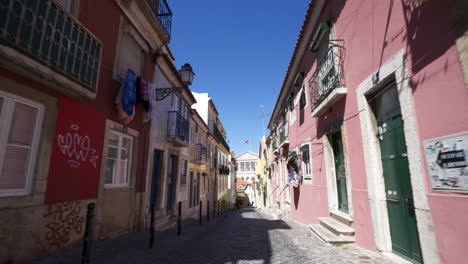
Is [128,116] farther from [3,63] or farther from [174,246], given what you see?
[174,246]

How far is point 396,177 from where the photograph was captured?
388cm

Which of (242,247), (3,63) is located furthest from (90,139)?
(242,247)

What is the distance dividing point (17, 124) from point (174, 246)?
3787 mm

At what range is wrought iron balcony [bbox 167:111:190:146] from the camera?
9.52 meters

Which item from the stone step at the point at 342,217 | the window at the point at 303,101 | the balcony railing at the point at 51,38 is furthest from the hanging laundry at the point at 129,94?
the window at the point at 303,101

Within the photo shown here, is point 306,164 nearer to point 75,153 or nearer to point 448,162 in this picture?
point 448,162

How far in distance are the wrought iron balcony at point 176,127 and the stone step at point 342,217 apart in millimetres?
6589

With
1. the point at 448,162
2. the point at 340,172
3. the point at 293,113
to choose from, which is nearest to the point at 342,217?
the point at 340,172

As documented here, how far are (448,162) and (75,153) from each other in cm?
605

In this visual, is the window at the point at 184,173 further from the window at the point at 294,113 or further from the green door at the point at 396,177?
the green door at the point at 396,177

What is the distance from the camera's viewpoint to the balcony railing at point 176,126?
9526 mm

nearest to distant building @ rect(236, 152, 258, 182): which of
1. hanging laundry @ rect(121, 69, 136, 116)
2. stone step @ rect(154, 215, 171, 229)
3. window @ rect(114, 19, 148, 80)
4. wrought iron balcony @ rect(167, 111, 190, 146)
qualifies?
wrought iron balcony @ rect(167, 111, 190, 146)

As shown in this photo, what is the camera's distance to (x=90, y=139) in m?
4.86

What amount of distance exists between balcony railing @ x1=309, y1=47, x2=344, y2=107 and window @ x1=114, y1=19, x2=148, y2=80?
5726 mm
